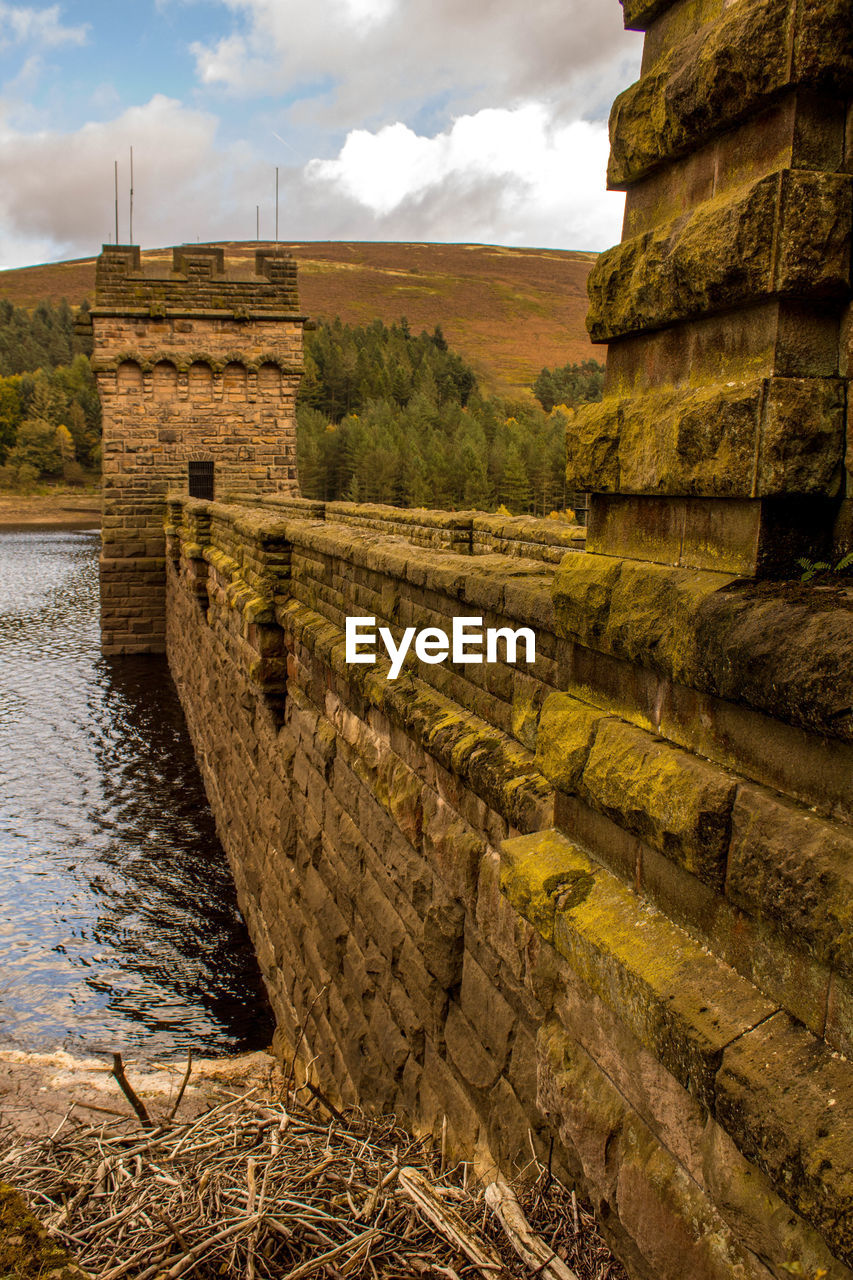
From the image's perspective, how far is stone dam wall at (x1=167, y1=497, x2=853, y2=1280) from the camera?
1583mm

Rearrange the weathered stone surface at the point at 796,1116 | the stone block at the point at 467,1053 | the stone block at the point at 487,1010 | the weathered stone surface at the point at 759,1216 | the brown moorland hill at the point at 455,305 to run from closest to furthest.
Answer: the weathered stone surface at the point at 796,1116, the weathered stone surface at the point at 759,1216, the stone block at the point at 487,1010, the stone block at the point at 467,1053, the brown moorland hill at the point at 455,305

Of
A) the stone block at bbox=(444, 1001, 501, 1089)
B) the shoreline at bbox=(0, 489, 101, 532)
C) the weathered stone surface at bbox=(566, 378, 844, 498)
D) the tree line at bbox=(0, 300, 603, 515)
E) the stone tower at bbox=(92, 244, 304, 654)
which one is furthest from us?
the shoreline at bbox=(0, 489, 101, 532)

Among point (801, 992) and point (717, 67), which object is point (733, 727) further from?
point (717, 67)

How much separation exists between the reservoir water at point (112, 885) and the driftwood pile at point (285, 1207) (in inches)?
180

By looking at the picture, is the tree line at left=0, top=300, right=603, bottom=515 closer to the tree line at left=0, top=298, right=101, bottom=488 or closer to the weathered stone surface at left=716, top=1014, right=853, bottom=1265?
the tree line at left=0, top=298, right=101, bottom=488

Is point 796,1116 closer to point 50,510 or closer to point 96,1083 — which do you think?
point 96,1083

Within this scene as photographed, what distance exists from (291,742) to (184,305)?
54.9ft

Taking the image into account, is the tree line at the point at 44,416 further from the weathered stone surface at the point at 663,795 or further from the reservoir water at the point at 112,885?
the weathered stone surface at the point at 663,795

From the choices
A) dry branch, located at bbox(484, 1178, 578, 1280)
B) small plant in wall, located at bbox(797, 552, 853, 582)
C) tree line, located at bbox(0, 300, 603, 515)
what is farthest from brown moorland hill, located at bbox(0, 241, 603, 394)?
small plant in wall, located at bbox(797, 552, 853, 582)

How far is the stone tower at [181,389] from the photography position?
21.1m

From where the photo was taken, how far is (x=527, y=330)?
7116 inches

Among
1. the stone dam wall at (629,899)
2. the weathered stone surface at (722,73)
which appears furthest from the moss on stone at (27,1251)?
the weathered stone surface at (722,73)

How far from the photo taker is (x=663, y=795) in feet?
6.59

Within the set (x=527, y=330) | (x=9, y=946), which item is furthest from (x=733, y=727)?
(x=527, y=330)
